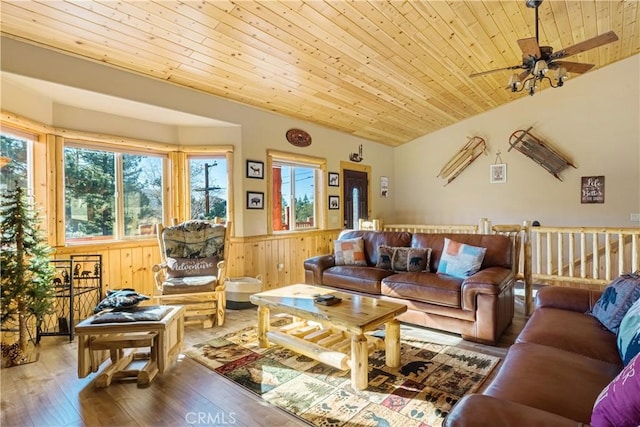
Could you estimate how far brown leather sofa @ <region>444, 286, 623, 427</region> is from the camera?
1.04 metres

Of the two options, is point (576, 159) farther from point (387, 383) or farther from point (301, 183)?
point (387, 383)

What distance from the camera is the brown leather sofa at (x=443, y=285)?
9.69ft

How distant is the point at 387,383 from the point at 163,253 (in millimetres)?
2906

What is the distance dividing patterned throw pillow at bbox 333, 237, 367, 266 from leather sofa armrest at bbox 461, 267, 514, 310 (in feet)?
4.54

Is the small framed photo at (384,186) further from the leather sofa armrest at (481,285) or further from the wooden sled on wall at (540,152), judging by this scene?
the leather sofa armrest at (481,285)

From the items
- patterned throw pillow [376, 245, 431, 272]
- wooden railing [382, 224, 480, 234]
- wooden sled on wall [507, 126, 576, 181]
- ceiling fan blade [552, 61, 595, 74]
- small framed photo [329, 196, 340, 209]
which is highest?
ceiling fan blade [552, 61, 595, 74]

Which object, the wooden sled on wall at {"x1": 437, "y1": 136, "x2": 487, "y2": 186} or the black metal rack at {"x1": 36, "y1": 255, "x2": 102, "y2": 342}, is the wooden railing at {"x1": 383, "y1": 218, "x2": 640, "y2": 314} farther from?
the black metal rack at {"x1": 36, "y1": 255, "x2": 102, "y2": 342}

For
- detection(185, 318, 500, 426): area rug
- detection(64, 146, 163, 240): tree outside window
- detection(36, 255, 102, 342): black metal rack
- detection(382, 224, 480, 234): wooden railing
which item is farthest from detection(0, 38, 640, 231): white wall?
detection(185, 318, 500, 426): area rug

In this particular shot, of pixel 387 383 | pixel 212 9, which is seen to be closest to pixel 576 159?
pixel 387 383

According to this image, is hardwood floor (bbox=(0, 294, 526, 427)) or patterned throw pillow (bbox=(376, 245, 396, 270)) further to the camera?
patterned throw pillow (bbox=(376, 245, 396, 270))

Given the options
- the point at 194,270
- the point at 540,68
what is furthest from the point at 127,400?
the point at 540,68

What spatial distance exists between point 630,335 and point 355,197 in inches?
197

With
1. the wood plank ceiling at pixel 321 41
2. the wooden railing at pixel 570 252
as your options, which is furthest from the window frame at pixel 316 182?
the wooden railing at pixel 570 252

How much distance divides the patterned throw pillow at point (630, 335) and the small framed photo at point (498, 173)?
4.83 meters
